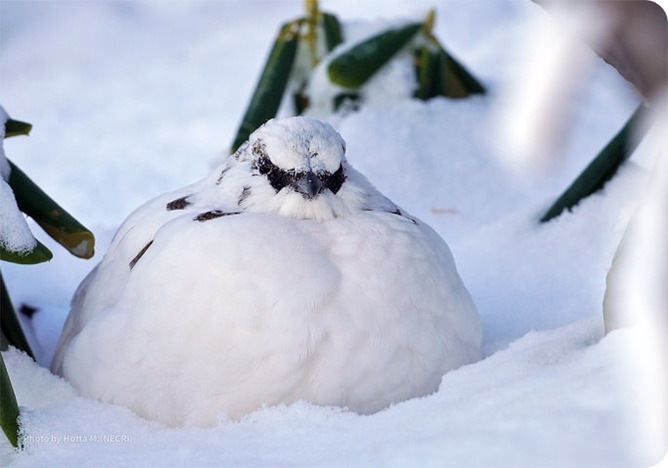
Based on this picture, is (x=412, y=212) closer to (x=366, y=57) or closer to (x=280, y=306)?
(x=366, y=57)

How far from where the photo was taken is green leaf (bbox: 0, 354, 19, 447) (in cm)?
150

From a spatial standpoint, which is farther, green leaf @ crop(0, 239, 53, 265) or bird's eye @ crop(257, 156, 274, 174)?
bird's eye @ crop(257, 156, 274, 174)

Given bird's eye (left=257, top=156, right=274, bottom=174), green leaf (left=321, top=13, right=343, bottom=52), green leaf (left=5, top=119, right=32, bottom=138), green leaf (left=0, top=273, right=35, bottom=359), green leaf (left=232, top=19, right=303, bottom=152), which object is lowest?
green leaf (left=0, top=273, right=35, bottom=359)

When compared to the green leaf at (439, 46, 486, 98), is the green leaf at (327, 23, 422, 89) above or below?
above

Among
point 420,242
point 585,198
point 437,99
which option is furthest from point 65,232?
point 437,99

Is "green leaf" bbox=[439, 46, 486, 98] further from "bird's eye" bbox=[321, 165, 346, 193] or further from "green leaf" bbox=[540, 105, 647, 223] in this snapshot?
"bird's eye" bbox=[321, 165, 346, 193]

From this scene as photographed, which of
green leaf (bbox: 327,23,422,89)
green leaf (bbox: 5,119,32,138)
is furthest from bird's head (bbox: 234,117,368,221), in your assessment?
green leaf (bbox: 327,23,422,89)

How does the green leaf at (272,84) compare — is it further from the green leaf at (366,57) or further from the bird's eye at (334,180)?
the bird's eye at (334,180)

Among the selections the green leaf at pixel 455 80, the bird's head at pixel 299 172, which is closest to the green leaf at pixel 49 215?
the bird's head at pixel 299 172

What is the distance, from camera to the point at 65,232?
1917mm

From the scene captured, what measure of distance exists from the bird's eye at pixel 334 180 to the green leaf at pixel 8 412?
66 cm

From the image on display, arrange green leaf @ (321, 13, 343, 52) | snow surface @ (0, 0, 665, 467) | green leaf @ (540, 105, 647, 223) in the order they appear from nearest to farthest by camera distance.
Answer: snow surface @ (0, 0, 665, 467), green leaf @ (540, 105, 647, 223), green leaf @ (321, 13, 343, 52)

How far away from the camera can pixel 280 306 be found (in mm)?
1597

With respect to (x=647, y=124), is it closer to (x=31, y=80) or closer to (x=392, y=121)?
(x=392, y=121)
